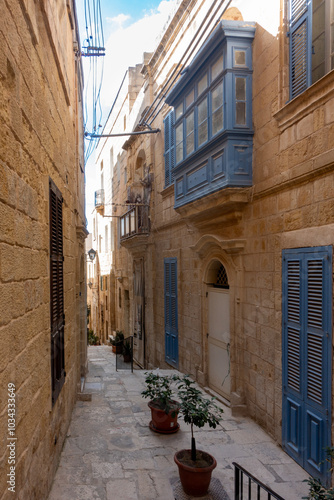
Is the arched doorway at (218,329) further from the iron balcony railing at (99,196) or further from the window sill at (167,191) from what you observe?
the iron balcony railing at (99,196)

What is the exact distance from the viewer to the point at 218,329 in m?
8.32

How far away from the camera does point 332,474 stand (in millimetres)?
4492

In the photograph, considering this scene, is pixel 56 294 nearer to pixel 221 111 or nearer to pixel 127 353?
pixel 221 111

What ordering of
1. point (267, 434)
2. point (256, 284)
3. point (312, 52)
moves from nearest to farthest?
point (312, 52) → point (267, 434) → point (256, 284)

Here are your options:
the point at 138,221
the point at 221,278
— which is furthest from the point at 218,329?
the point at 138,221

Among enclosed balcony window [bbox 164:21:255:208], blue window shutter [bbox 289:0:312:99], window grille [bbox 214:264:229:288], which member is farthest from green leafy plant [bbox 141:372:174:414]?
blue window shutter [bbox 289:0:312:99]

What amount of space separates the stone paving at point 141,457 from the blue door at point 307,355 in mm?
370

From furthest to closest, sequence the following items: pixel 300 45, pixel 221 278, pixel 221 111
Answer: pixel 221 278
pixel 221 111
pixel 300 45

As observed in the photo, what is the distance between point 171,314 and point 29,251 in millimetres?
8155

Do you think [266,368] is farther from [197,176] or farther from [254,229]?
[197,176]

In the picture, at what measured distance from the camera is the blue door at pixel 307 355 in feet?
15.5

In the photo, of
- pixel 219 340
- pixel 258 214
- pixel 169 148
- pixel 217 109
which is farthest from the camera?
pixel 169 148

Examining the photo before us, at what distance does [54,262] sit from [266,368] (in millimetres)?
3756

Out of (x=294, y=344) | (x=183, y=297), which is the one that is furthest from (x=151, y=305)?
(x=294, y=344)
